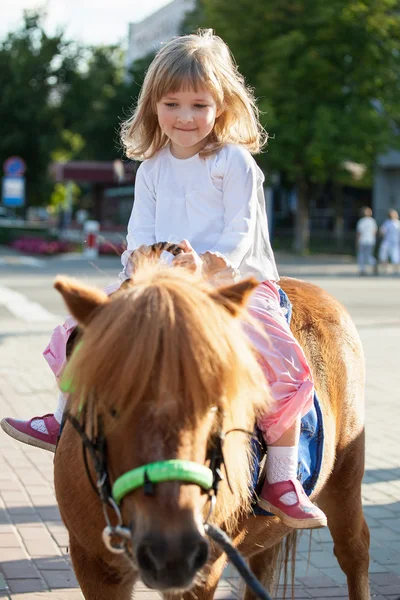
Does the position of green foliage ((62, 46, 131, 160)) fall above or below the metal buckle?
above

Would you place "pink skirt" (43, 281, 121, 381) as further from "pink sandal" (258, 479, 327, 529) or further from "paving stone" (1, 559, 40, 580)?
"paving stone" (1, 559, 40, 580)

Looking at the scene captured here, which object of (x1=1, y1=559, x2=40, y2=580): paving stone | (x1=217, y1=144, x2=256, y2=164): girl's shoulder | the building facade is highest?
the building facade

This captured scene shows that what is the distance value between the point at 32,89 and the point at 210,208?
48.2 meters

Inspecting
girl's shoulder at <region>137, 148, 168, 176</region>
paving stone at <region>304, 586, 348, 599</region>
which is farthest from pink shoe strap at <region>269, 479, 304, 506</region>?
paving stone at <region>304, 586, 348, 599</region>

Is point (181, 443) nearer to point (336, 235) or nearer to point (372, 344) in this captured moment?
point (372, 344)

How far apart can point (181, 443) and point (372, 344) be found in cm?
1062

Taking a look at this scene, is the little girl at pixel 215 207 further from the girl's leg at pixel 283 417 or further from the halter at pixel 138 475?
the halter at pixel 138 475

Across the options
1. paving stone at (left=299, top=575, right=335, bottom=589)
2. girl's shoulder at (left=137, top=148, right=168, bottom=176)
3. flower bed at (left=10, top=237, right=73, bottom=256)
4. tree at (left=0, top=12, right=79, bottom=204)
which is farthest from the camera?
tree at (left=0, top=12, right=79, bottom=204)

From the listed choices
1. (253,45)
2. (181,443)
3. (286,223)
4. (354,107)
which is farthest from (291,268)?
(181,443)

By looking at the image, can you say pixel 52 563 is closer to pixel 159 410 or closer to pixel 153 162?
pixel 153 162

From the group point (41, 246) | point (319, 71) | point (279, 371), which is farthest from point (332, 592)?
point (319, 71)

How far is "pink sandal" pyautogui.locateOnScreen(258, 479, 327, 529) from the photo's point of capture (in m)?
3.19

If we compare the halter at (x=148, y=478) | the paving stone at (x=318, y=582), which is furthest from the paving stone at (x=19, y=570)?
the halter at (x=148, y=478)

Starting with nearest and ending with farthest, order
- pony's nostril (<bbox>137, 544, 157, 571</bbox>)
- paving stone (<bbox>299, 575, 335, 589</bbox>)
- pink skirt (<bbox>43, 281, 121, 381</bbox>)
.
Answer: pony's nostril (<bbox>137, 544, 157, 571</bbox>)
pink skirt (<bbox>43, 281, 121, 381</bbox>)
paving stone (<bbox>299, 575, 335, 589</bbox>)
